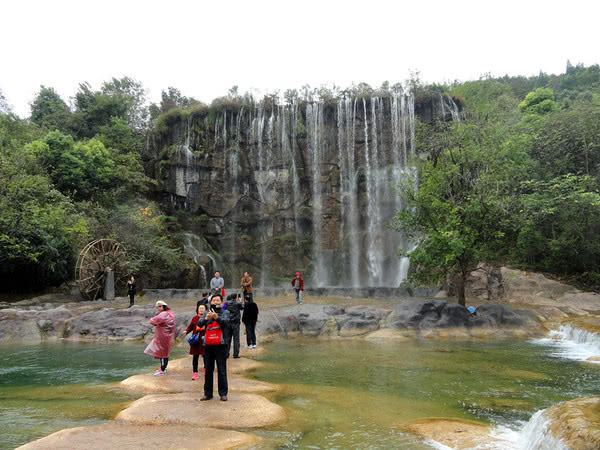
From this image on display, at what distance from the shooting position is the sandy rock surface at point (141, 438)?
4.61 meters

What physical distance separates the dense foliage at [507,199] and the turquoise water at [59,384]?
10797 mm

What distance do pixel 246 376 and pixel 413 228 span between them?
10.5 m

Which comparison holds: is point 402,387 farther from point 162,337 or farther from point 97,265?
point 97,265

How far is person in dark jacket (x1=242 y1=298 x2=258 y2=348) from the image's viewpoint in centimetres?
1165

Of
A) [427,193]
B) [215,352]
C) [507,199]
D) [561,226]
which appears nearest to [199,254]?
[427,193]

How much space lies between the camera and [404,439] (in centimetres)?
534

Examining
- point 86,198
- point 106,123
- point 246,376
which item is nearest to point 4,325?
point 246,376

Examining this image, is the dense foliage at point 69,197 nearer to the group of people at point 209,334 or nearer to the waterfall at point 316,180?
the waterfall at point 316,180

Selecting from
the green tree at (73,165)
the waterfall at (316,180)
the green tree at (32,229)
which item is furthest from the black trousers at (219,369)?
the waterfall at (316,180)

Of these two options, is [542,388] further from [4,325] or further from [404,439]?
[4,325]

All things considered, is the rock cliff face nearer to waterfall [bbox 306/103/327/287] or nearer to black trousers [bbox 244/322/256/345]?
waterfall [bbox 306/103/327/287]

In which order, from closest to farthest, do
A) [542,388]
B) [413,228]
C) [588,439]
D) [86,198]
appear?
[588,439], [542,388], [413,228], [86,198]

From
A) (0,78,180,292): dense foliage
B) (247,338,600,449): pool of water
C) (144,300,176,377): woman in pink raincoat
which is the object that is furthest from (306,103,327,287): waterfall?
(144,300,176,377): woman in pink raincoat

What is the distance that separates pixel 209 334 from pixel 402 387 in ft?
12.4
